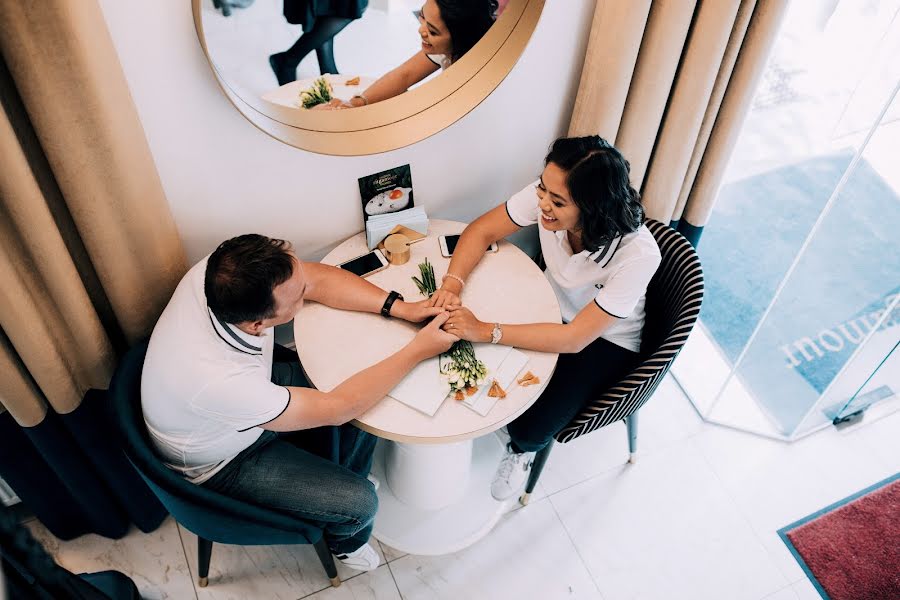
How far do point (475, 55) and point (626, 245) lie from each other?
2.35ft

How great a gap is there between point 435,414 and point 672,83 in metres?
1.31

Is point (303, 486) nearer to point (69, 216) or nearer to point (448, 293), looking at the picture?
point (448, 293)

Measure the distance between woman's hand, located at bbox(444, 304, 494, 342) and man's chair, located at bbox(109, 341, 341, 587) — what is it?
0.66m

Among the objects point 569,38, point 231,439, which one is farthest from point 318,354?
point 569,38

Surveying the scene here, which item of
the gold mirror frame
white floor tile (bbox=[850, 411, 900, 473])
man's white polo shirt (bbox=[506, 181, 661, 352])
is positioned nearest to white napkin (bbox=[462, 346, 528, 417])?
man's white polo shirt (bbox=[506, 181, 661, 352])

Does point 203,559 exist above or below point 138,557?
above

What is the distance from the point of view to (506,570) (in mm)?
2299

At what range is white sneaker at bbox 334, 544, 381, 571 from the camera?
2.13 meters

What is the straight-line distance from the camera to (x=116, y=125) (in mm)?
1495

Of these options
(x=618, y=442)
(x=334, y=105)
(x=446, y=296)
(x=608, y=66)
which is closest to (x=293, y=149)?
(x=334, y=105)

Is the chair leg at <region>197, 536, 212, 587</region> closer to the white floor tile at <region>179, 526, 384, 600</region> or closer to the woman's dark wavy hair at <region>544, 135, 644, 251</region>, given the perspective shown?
the white floor tile at <region>179, 526, 384, 600</region>

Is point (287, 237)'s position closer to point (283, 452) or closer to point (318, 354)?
point (318, 354)

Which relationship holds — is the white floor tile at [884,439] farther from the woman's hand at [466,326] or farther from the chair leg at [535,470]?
the woman's hand at [466,326]

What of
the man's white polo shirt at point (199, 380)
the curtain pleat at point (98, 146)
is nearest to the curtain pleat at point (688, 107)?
the man's white polo shirt at point (199, 380)
